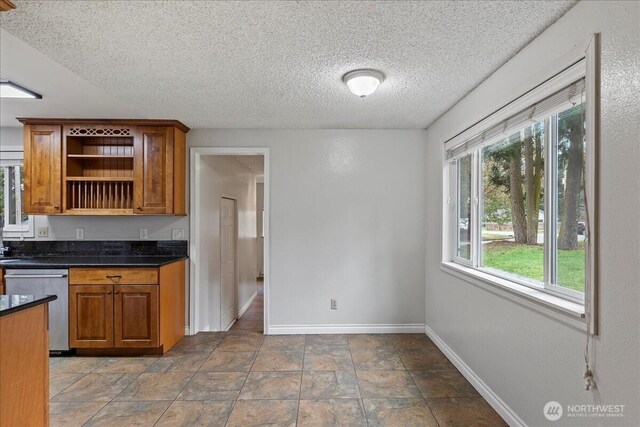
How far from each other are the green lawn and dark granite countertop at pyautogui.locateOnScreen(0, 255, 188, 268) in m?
2.99

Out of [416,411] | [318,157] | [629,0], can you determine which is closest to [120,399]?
[416,411]

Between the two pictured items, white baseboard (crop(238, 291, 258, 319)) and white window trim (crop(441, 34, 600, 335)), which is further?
white baseboard (crop(238, 291, 258, 319))

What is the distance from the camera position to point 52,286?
3.15 m

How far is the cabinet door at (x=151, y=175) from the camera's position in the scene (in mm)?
3506

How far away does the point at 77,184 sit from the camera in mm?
3695

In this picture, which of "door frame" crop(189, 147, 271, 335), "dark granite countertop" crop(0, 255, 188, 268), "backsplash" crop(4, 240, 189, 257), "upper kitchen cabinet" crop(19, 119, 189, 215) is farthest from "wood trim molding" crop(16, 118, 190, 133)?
"dark granite countertop" crop(0, 255, 188, 268)

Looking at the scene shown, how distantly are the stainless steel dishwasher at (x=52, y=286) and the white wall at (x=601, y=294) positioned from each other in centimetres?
368

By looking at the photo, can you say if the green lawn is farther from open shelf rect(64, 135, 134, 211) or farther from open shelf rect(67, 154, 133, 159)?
open shelf rect(67, 154, 133, 159)

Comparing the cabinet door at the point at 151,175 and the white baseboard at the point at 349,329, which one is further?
the white baseboard at the point at 349,329

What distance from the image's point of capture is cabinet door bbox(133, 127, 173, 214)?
351cm

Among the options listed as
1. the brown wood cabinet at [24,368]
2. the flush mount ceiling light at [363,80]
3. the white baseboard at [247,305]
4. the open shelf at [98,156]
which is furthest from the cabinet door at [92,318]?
the flush mount ceiling light at [363,80]

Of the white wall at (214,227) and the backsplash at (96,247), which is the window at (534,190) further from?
the backsplash at (96,247)

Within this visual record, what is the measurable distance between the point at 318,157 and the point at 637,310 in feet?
9.97

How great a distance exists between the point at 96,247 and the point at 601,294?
4.47 meters
